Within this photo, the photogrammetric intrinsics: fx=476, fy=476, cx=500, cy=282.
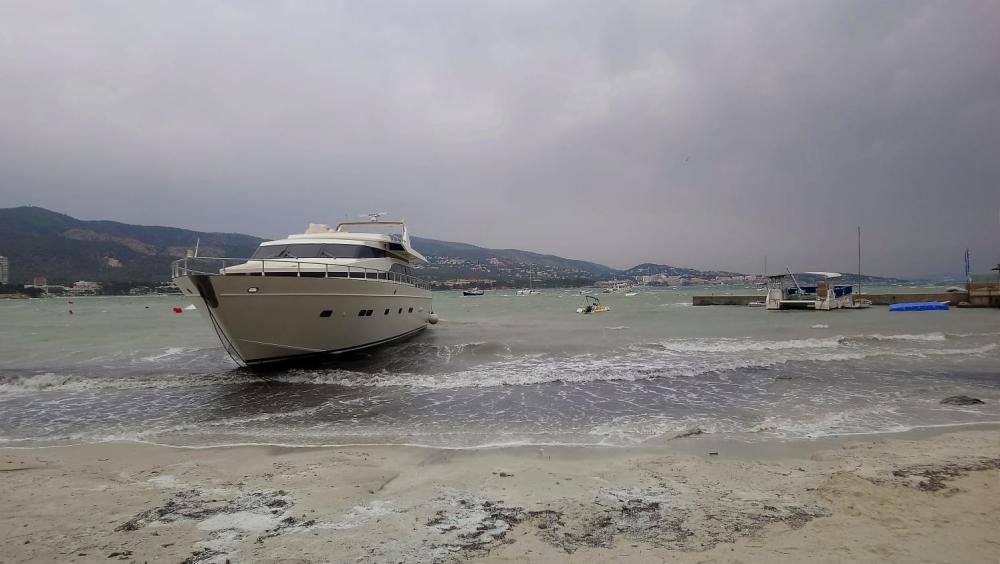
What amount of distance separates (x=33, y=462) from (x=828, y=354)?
19624 mm

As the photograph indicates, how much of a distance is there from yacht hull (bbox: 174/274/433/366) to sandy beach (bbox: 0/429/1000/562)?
5.52 m

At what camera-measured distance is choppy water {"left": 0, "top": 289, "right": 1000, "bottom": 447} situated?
305 inches

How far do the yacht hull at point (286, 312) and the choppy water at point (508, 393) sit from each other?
723mm

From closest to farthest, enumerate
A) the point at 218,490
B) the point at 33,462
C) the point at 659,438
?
the point at 218,490 → the point at 33,462 → the point at 659,438

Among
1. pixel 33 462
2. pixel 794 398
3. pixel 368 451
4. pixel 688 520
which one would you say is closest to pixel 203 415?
pixel 33 462

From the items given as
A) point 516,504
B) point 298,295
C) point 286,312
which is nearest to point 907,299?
point 298,295

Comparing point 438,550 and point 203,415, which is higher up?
point 438,550

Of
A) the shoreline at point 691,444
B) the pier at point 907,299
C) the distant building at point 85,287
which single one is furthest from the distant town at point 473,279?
the shoreline at point 691,444

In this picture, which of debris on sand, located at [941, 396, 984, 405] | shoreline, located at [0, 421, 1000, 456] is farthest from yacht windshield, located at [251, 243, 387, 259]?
debris on sand, located at [941, 396, 984, 405]

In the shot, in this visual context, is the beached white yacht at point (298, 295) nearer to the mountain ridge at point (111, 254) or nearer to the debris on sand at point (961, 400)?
the debris on sand at point (961, 400)

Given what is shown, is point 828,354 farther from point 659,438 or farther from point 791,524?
point 791,524

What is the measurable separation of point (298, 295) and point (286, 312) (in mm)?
585

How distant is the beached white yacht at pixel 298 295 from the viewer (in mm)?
11812

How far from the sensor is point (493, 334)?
24.4 m
